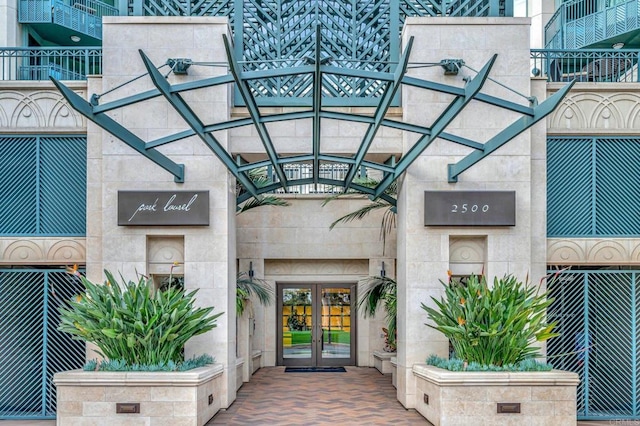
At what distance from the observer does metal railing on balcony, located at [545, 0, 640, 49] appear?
21562mm

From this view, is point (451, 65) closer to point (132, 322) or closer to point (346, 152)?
point (346, 152)

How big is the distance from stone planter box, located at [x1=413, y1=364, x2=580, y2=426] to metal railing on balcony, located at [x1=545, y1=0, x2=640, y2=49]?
1521cm

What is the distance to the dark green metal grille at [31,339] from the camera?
12.1 metres

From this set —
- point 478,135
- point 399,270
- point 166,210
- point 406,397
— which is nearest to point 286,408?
point 406,397

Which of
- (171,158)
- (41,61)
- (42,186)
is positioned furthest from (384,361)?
(41,61)

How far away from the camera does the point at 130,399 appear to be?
9.52 metres

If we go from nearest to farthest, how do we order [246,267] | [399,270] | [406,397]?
1. [406,397]
2. [399,270]
3. [246,267]

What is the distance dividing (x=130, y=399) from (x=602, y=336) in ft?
27.4

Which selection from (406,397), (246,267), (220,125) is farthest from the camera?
(246,267)

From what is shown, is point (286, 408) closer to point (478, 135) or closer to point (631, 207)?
point (478, 135)

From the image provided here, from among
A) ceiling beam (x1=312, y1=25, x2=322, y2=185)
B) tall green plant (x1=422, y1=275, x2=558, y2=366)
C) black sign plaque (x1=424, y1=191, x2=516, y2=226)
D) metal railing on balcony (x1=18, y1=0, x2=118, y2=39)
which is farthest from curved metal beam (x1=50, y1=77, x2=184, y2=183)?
metal railing on balcony (x1=18, y1=0, x2=118, y2=39)

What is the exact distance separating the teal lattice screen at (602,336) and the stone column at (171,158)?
5951mm

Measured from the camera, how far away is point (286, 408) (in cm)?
1186

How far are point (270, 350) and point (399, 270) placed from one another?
788 centimetres
